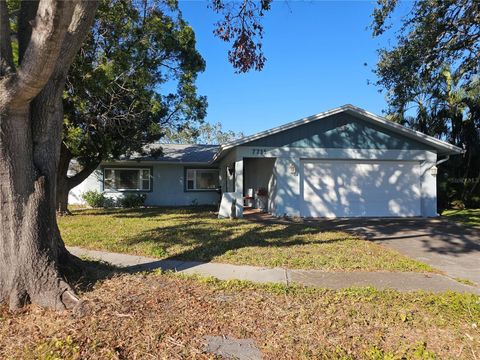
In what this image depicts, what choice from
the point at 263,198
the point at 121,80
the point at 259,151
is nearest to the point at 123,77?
the point at 121,80

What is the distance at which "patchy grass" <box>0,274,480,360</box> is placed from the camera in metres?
3.62

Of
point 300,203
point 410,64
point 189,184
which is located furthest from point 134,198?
point 410,64

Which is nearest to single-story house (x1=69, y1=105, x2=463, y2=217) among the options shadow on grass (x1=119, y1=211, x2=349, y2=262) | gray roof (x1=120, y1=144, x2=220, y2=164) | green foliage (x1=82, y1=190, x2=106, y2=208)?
shadow on grass (x1=119, y1=211, x2=349, y2=262)

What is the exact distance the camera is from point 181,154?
24797mm

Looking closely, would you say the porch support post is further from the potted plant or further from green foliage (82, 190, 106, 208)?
green foliage (82, 190, 106, 208)

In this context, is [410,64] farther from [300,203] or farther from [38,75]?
[38,75]

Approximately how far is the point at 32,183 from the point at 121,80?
9.66 metres

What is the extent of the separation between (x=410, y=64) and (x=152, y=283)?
1248cm

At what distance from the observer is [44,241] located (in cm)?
479

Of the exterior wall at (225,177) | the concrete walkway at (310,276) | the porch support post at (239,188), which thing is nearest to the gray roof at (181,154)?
the exterior wall at (225,177)

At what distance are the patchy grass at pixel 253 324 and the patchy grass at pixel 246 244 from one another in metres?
1.88

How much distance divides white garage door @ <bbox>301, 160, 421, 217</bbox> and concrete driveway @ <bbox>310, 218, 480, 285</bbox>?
1.23 meters

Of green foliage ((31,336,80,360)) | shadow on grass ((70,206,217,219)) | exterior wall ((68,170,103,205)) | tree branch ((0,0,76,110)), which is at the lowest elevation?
green foliage ((31,336,80,360))

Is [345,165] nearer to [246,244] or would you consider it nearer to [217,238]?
[217,238]
